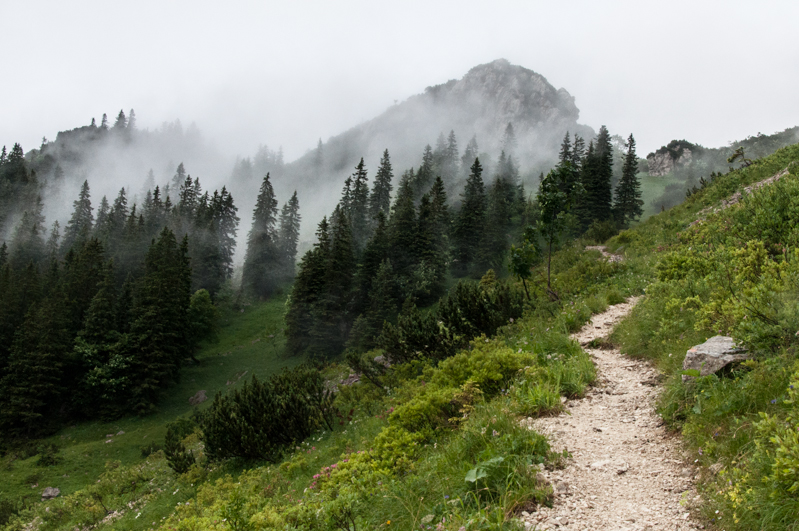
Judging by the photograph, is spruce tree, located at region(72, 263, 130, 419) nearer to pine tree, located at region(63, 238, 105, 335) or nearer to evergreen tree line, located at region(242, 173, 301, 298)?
pine tree, located at region(63, 238, 105, 335)

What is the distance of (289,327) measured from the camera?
4716cm

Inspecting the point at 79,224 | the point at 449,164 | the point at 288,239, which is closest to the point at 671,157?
the point at 449,164

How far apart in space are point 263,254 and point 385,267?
119 ft

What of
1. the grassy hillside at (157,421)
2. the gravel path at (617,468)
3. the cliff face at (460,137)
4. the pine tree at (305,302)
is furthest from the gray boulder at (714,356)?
the cliff face at (460,137)

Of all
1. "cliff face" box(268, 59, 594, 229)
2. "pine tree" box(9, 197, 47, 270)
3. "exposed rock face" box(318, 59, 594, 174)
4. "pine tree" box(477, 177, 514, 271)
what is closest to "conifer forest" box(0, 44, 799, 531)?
"pine tree" box(477, 177, 514, 271)

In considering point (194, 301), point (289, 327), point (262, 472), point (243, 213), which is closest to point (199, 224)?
point (194, 301)

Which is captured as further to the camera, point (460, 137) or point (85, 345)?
point (460, 137)

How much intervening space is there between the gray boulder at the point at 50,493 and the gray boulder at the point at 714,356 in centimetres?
2971

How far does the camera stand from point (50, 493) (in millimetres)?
22031

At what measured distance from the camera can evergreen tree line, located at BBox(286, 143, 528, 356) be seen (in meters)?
43.9

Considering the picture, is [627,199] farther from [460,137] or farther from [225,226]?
[460,137]

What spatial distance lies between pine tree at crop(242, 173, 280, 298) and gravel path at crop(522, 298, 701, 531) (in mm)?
68122

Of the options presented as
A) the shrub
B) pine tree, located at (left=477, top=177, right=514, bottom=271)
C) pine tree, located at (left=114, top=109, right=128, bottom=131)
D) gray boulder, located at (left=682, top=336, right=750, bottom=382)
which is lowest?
the shrub

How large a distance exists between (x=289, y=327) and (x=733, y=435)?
4625 centimetres
